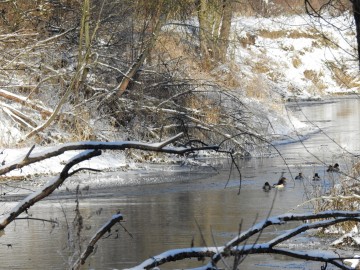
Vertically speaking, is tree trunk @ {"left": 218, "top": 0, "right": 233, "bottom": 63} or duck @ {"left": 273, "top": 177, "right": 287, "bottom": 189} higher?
tree trunk @ {"left": 218, "top": 0, "right": 233, "bottom": 63}

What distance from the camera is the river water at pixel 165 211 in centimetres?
969

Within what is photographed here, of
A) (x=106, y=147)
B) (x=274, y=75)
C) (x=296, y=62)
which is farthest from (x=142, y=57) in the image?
(x=296, y=62)

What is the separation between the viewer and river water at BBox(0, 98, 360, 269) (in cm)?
969

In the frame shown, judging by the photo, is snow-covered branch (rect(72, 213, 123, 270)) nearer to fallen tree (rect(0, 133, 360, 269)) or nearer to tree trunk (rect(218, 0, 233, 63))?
A: fallen tree (rect(0, 133, 360, 269))

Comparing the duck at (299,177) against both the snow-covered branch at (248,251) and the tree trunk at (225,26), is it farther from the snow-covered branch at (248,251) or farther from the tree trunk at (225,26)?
the snow-covered branch at (248,251)

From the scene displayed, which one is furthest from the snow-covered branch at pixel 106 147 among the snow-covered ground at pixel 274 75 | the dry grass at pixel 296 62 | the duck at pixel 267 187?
the dry grass at pixel 296 62

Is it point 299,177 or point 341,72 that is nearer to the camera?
point 341,72

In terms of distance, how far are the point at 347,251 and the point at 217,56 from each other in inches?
566

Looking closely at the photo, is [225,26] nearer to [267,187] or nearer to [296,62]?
[267,187]

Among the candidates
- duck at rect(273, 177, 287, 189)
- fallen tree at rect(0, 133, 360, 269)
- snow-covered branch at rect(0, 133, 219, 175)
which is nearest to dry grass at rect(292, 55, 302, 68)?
duck at rect(273, 177, 287, 189)

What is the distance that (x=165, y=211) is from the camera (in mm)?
13156

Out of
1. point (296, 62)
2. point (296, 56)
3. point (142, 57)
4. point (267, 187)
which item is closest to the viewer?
point (267, 187)

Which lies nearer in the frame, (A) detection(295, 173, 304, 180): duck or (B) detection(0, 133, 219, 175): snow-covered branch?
(B) detection(0, 133, 219, 175): snow-covered branch

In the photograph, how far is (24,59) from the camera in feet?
64.8
